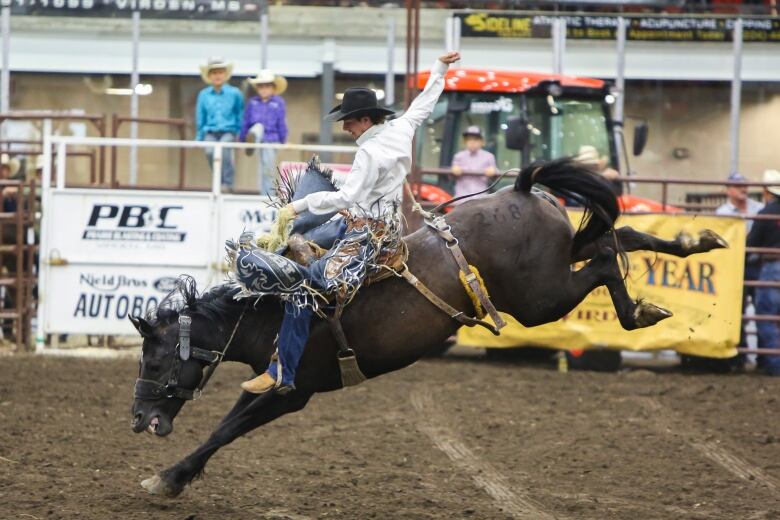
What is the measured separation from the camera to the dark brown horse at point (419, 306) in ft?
19.4

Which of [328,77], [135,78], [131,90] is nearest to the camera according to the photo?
[135,78]

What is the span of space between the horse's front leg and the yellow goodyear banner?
207 inches

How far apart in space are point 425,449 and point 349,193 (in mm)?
2513

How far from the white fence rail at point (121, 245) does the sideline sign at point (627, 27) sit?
5.08 metres

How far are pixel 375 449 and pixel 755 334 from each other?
4.86m

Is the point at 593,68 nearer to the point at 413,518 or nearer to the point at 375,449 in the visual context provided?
the point at 375,449

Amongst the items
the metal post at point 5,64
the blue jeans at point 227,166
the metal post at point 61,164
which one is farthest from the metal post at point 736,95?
the metal post at point 5,64

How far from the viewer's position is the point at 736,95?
15320mm

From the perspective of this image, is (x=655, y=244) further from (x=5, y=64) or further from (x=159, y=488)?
(x=5, y=64)

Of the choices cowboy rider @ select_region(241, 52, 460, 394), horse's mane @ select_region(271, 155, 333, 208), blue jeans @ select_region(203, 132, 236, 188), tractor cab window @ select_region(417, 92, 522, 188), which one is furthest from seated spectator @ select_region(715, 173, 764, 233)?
horse's mane @ select_region(271, 155, 333, 208)

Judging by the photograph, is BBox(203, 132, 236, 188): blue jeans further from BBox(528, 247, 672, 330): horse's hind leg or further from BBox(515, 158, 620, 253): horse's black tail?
BBox(528, 247, 672, 330): horse's hind leg

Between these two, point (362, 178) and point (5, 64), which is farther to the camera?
point (5, 64)

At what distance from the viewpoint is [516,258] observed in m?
6.06

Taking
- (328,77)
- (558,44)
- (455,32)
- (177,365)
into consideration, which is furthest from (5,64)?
(177,365)
